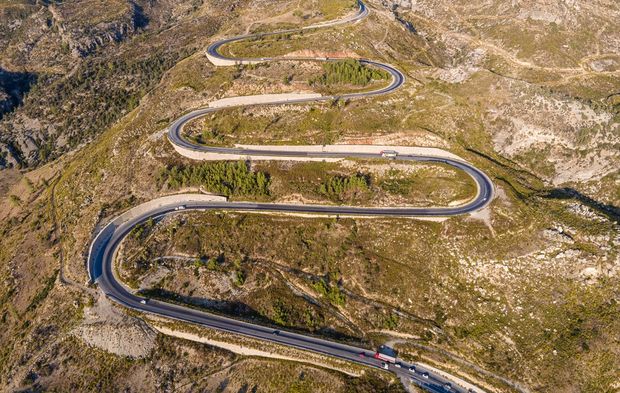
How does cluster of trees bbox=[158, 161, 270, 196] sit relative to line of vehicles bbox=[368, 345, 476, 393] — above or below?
above

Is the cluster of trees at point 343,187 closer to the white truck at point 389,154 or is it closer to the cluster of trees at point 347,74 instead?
the white truck at point 389,154

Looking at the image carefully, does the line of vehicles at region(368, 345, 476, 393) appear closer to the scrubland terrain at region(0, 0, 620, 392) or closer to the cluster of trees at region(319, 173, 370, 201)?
the scrubland terrain at region(0, 0, 620, 392)

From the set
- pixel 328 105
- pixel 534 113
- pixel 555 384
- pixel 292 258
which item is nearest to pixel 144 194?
pixel 292 258

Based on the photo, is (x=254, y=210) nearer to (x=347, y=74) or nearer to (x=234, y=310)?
(x=234, y=310)

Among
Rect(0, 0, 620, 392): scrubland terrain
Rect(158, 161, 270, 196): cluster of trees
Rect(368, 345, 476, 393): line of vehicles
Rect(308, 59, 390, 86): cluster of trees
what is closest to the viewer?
Rect(368, 345, 476, 393): line of vehicles

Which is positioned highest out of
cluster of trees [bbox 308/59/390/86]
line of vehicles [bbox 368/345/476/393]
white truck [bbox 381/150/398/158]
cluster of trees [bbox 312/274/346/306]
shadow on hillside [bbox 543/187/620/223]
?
cluster of trees [bbox 308/59/390/86]

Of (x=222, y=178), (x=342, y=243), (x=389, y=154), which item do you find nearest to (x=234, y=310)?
(x=342, y=243)

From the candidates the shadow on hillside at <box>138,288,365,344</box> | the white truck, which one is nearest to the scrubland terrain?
the shadow on hillside at <box>138,288,365,344</box>

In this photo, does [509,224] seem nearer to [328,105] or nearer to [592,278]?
[592,278]

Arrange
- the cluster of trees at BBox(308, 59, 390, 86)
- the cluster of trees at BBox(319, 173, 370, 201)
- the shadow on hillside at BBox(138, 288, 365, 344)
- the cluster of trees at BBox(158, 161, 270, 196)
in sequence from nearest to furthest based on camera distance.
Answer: the shadow on hillside at BBox(138, 288, 365, 344) < the cluster of trees at BBox(319, 173, 370, 201) < the cluster of trees at BBox(158, 161, 270, 196) < the cluster of trees at BBox(308, 59, 390, 86)
